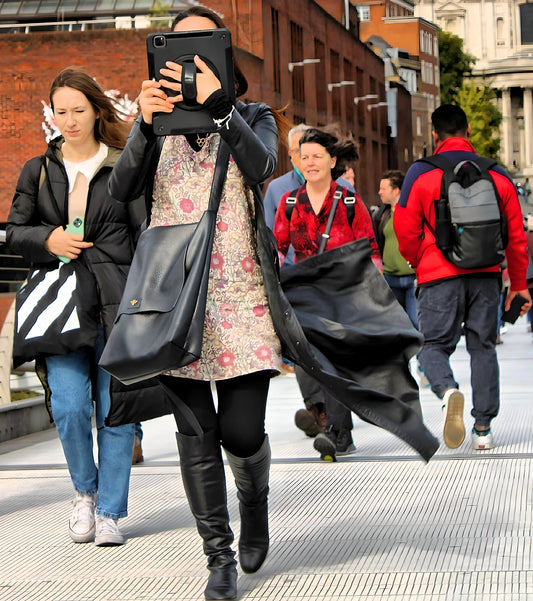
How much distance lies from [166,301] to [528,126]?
151291 mm

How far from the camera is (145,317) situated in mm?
4164

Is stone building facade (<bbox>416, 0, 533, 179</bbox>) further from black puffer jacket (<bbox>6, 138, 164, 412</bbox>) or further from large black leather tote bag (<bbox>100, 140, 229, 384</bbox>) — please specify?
large black leather tote bag (<bbox>100, 140, 229, 384</bbox>)

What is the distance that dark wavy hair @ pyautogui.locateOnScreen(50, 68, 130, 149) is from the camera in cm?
538

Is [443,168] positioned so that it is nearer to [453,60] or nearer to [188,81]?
[188,81]

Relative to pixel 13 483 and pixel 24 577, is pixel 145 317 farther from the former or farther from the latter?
pixel 13 483

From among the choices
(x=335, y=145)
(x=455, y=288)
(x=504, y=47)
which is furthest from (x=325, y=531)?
(x=504, y=47)

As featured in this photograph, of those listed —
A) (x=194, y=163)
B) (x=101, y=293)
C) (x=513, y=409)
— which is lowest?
(x=513, y=409)

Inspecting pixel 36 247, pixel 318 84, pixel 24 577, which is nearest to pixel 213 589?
pixel 24 577

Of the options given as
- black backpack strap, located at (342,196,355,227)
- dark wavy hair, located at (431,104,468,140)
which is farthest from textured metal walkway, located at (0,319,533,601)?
dark wavy hair, located at (431,104,468,140)

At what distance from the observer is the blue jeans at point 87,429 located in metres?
5.27

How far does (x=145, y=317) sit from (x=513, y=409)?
5.64 metres

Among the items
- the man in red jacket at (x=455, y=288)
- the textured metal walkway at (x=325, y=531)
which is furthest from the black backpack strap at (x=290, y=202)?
the textured metal walkway at (x=325, y=531)

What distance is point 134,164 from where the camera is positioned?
13.9 ft

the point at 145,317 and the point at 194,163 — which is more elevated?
the point at 194,163
